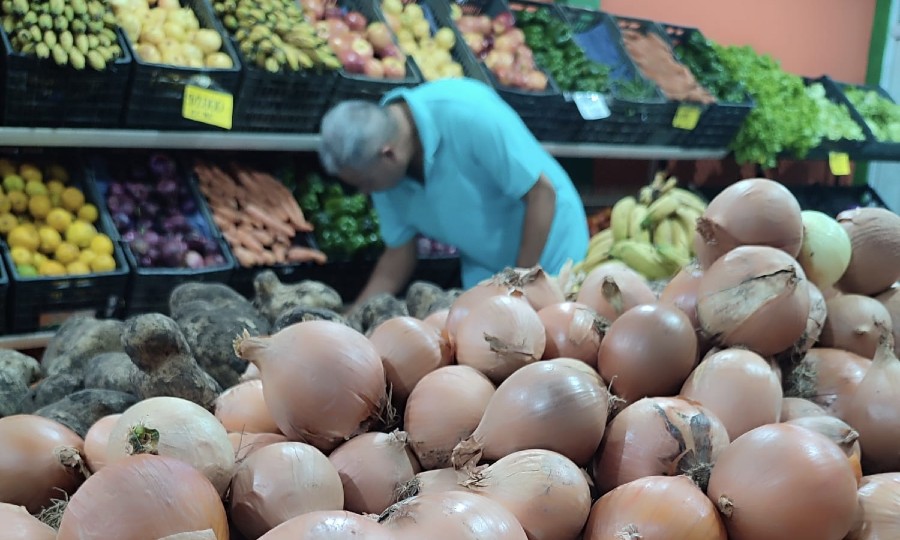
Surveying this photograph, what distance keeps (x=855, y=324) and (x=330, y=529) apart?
93 cm

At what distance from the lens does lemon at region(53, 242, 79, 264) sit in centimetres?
246

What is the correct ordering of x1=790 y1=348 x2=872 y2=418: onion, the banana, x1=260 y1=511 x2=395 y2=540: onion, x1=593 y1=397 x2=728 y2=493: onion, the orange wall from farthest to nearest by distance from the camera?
the orange wall
the banana
x1=790 y1=348 x2=872 y2=418: onion
x1=593 y1=397 x2=728 y2=493: onion
x1=260 y1=511 x2=395 y2=540: onion

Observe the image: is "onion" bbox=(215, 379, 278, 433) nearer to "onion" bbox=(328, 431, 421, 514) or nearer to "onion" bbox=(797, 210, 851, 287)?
"onion" bbox=(328, 431, 421, 514)

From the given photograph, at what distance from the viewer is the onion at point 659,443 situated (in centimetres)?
83

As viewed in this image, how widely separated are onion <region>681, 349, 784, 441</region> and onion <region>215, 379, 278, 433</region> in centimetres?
53

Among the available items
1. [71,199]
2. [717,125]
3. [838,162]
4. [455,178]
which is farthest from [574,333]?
[838,162]

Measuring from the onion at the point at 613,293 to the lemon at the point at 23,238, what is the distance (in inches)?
78.0

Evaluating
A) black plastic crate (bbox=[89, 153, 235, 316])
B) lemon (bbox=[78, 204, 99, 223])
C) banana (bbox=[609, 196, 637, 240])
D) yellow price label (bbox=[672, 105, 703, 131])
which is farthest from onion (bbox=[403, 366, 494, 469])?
yellow price label (bbox=[672, 105, 703, 131])

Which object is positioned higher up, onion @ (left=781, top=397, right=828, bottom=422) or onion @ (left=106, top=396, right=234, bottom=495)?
onion @ (left=106, top=396, right=234, bottom=495)

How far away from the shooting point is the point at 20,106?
2.23 meters

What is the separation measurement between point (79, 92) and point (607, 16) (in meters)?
2.65

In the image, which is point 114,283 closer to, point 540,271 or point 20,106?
point 20,106

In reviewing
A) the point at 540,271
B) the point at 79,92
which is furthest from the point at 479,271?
the point at 540,271

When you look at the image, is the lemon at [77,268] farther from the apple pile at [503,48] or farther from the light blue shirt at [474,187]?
the apple pile at [503,48]
